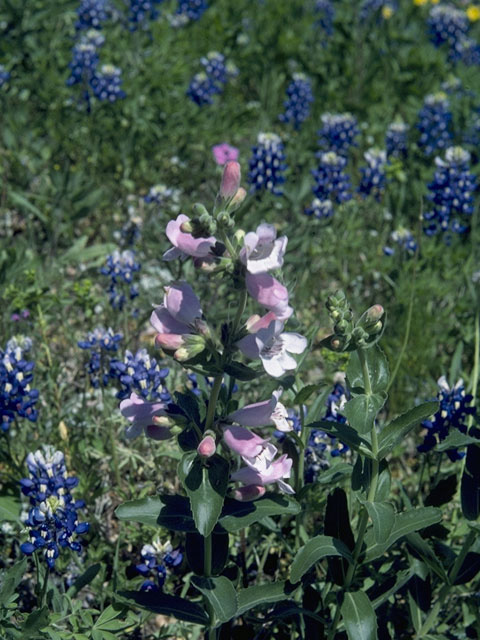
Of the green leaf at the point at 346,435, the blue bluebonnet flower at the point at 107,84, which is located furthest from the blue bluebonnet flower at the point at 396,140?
the green leaf at the point at 346,435

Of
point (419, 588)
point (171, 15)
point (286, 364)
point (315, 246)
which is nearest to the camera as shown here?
point (286, 364)

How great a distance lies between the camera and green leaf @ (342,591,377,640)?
2.12 meters

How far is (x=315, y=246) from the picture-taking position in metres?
4.61

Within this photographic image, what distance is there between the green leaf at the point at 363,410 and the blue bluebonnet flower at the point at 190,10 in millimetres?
4986

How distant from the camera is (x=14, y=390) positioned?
8.97ft

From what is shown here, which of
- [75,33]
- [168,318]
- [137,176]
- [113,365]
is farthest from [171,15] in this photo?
[168,318]

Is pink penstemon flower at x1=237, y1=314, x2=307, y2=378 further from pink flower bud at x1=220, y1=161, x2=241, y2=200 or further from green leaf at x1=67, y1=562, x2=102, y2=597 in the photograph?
green leaf at x1=67, y1=562, x2=102, y2=597

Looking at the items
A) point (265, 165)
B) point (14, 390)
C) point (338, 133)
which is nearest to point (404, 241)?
point (265, 165)

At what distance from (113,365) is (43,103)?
309 cm

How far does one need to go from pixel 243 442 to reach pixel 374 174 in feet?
10.3

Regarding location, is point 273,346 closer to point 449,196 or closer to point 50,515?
point 50,515

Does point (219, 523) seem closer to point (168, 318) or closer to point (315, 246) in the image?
point (168, 318)

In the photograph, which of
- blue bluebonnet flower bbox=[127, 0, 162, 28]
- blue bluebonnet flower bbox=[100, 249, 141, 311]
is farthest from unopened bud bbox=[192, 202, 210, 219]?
blue bluebonnet flower bbox=[127, 0, 162, 28]

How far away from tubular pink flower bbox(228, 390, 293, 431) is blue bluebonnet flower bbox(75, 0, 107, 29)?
4.48 metres
